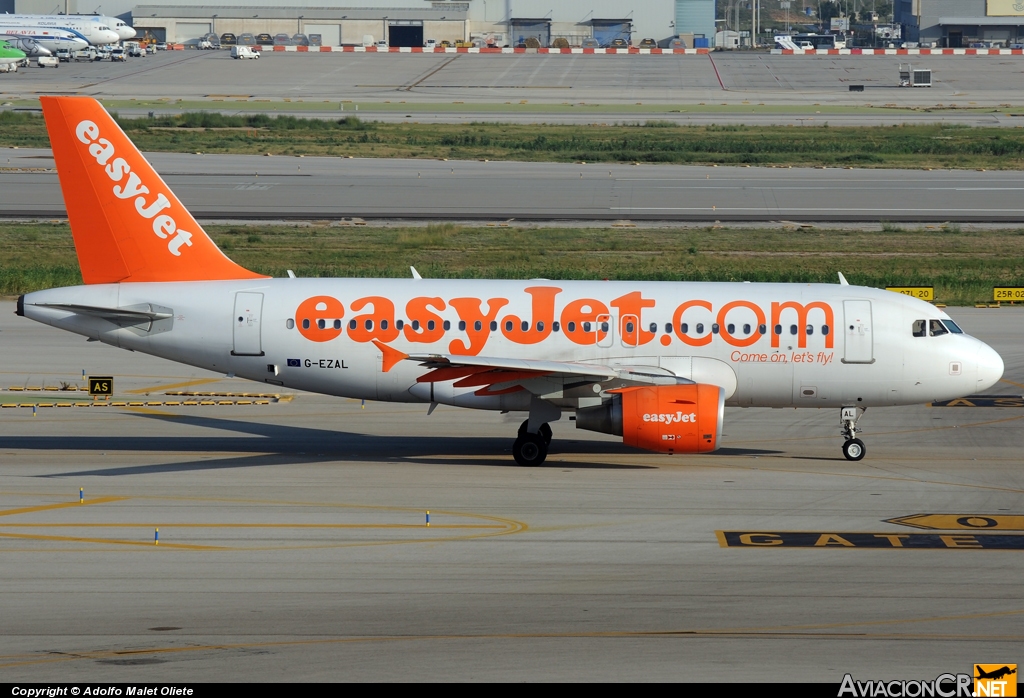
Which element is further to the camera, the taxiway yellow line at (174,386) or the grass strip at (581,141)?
the grass strip at (581,141)

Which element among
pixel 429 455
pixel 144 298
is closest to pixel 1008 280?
pixel 429 455

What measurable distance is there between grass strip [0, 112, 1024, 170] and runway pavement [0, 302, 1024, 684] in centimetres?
5957

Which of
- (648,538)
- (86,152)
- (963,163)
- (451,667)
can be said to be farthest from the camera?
(963,163)

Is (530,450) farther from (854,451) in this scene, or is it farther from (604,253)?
(604,253)

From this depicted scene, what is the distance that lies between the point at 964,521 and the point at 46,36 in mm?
169640

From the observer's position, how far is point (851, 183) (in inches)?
3219

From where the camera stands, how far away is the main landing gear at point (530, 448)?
2908 centimetres

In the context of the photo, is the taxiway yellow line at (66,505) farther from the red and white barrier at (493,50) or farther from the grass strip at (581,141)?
the red and white barrier at (493,50)

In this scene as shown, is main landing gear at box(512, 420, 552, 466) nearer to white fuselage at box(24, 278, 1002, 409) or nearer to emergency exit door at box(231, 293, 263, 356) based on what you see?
white fuselage at box(24, 278, 1002, 409)

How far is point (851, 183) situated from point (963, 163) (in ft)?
47.3

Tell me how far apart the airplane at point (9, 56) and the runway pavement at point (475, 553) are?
133347 millimetres

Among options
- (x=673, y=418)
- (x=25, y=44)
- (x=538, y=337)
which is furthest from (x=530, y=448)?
(x=25, y=44)

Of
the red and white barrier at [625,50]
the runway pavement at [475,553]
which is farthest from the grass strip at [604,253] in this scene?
the red and white barrier at [625,50]

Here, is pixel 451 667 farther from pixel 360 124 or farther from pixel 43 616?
pixel 360 124
